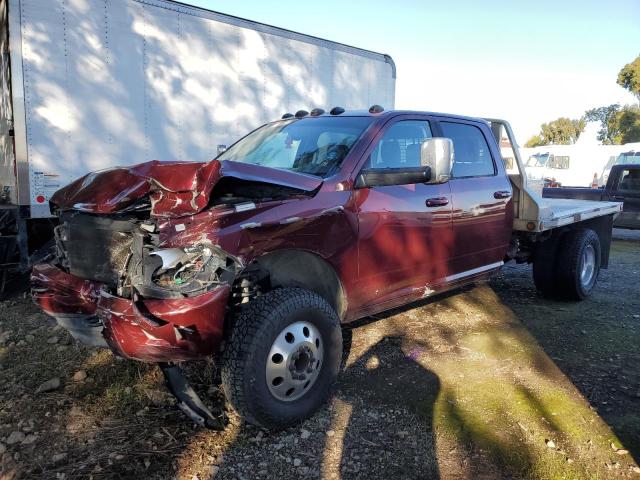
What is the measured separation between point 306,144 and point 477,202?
1627 millimetres

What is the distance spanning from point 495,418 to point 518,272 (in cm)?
463

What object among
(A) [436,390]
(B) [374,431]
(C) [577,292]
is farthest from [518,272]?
(B) [374,431]

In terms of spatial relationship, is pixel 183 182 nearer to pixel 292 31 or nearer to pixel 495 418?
pixel 495 418

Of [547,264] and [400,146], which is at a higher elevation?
→ [400,146]

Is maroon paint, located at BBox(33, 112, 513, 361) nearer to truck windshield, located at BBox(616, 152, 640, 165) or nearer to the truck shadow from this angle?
the truck shadow

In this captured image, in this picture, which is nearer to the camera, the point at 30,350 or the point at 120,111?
the point at 30,350

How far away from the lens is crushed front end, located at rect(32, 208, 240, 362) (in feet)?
8.47

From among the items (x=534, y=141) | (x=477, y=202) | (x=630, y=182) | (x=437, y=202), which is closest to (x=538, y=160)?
(x=630, y=182)

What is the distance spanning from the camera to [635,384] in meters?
3.74

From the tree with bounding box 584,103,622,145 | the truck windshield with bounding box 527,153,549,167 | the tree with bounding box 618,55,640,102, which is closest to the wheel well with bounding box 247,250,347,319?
the truck windshield with bounding box 527,153,549,167

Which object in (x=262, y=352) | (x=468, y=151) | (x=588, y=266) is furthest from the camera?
(x=588, y=266)

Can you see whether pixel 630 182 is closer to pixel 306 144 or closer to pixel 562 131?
pixel 306 144

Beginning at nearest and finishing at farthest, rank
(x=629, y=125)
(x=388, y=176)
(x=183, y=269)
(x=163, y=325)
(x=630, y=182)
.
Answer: (x=163, y=325)
(x=183, y=269)
(x=388, y=176)
(x=630, y=182)
(x=629, y=125)

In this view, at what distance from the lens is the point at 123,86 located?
6266 millimetres
